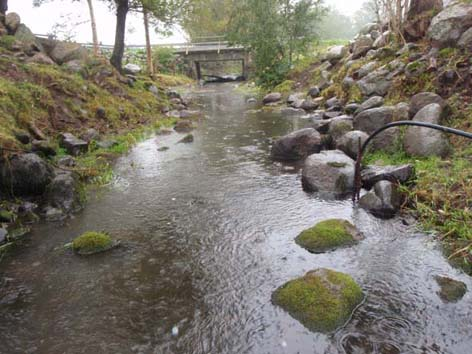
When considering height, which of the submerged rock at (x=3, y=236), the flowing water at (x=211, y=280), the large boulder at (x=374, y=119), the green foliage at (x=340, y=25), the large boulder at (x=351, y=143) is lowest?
the flowing water at (x=211, y=280)

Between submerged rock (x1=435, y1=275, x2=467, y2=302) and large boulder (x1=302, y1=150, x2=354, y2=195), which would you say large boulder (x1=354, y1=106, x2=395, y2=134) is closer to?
large boulder (x1=302, y1=150, x2=354, y2=195)

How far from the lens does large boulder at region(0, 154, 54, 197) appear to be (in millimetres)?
7953

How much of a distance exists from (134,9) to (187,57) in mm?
26792

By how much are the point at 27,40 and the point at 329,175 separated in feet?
49.3

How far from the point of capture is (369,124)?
10820 millimetres

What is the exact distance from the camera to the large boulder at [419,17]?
14.7 m

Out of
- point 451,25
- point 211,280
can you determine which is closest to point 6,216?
point 211,280

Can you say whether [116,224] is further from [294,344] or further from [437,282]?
[437,282]

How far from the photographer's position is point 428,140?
8547 millimetres

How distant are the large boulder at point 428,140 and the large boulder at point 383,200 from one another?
→ 5.29 ft

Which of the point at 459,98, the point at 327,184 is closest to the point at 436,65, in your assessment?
the point at 459,98

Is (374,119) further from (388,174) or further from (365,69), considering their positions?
(365,69)

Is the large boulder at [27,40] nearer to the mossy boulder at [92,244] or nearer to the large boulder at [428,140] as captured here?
the mossy boulder at [92,244]

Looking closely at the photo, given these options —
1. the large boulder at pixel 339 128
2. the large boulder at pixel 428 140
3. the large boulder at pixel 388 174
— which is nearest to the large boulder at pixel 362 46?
the large boulder at pixel 339 128
